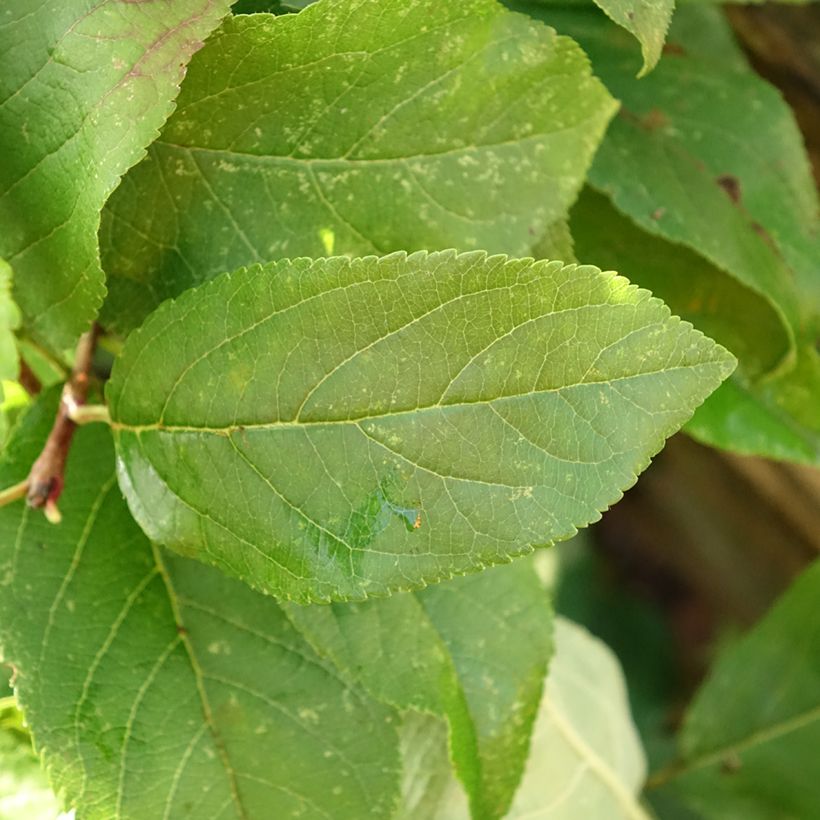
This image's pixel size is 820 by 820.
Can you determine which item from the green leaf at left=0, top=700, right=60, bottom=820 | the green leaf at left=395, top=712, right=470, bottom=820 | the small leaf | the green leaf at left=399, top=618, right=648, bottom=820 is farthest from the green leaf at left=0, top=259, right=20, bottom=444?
the green leaf at left=399, top=618, right=648, bottom=820

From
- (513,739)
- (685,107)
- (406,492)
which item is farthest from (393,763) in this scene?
(685,107)

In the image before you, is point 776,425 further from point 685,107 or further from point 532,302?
point 532,302

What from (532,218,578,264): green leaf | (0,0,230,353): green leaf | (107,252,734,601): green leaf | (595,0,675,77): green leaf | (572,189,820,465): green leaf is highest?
(0,0,230,353): green leaf

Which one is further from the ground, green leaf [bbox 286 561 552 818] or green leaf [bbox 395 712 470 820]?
green leaf [bbox 286 561 552 818]

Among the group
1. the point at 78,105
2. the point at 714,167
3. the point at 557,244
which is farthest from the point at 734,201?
the point at 78,105

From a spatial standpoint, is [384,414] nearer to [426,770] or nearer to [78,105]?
[78,105]

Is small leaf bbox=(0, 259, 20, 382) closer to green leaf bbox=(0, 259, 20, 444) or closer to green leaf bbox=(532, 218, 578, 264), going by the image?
green leaf bbox=(0, 259, 20, 444)
